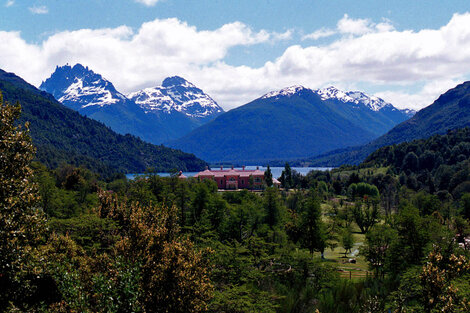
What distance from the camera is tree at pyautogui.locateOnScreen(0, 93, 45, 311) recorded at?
18375 millimetres

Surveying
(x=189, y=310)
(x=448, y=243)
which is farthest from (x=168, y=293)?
(x=448, y=243)

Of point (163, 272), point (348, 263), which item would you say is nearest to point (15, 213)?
point (163, 272)

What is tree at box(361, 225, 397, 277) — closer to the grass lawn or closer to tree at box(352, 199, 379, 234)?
the grass lawn

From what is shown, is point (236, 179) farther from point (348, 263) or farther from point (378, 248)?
point (378, 248)

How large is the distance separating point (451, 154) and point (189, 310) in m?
214

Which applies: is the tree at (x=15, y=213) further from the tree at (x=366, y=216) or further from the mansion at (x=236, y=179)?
the mansion at (x=236, y=179)

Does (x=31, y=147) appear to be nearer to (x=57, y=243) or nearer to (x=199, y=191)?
(x=57, y=243)

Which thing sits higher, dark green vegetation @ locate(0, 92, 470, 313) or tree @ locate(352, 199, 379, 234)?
dark green vegetation @ locate(0, 92, 470, 313)

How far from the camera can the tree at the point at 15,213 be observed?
18.4 meters

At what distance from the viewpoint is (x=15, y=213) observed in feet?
62.4

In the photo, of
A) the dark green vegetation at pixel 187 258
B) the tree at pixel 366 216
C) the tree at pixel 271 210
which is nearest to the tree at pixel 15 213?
the dark green vegetation at pixel 187 258

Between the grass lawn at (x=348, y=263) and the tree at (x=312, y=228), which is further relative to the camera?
the tree at (x=312, y=228)

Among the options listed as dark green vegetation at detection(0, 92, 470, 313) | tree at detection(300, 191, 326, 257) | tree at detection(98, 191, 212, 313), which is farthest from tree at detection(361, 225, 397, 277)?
tree at detection(98, 191, 212, 313)

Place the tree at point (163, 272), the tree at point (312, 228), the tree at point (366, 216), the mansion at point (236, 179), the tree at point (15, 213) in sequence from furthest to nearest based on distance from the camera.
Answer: the mansion at point (236, 179)
the tree at point (366, 216)
the tree at point (312, 228)
the tree at point (15, 213)
the tree at point (163, 272)
